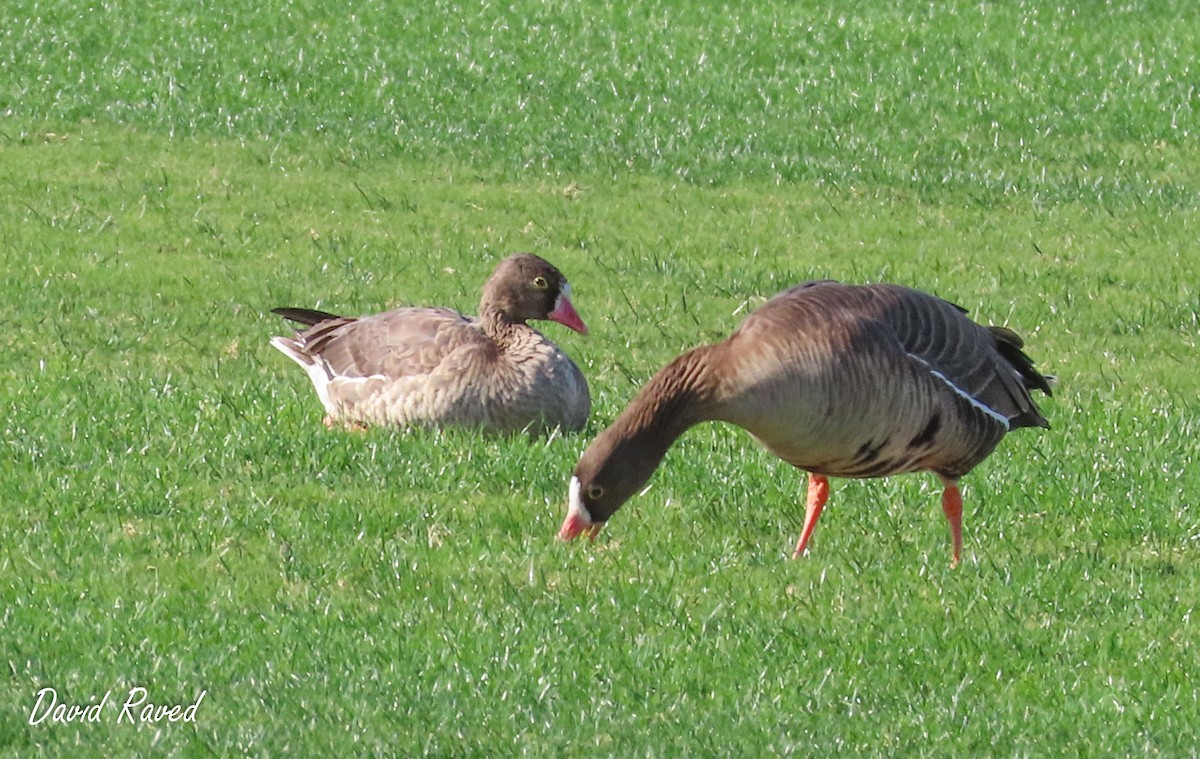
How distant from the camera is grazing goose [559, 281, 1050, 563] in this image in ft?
23.5

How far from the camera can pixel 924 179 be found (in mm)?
18438

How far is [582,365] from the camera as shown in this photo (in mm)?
11867

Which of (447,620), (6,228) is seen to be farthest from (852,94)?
(447,620)

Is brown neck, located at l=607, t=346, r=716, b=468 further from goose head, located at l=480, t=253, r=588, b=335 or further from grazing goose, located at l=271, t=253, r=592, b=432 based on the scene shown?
goose head, located at l=480, t=253, r=588, b=335

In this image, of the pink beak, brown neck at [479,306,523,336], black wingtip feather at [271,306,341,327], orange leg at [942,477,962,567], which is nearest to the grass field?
orange leg at [942,477,962,567]

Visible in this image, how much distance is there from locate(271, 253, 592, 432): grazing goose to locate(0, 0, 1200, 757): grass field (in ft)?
0.94

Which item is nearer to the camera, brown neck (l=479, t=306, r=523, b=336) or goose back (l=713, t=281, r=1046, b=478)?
goose back (l=713, t=281, r=1046, b=478)

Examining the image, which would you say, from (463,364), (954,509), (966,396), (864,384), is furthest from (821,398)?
(463,364)

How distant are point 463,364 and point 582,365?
2.16 m

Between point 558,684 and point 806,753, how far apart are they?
0.95 meters

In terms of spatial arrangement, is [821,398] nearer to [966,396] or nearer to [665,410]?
[665,410]

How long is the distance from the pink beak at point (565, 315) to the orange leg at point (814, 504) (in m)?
2.66

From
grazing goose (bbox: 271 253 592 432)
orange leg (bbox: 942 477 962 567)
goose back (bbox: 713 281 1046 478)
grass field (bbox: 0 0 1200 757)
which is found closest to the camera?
grass field (bbox: 0 0 1200 757)

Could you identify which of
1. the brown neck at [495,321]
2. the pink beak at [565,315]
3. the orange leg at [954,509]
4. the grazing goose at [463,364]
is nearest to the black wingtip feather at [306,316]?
the grazing goose at [463,364]
